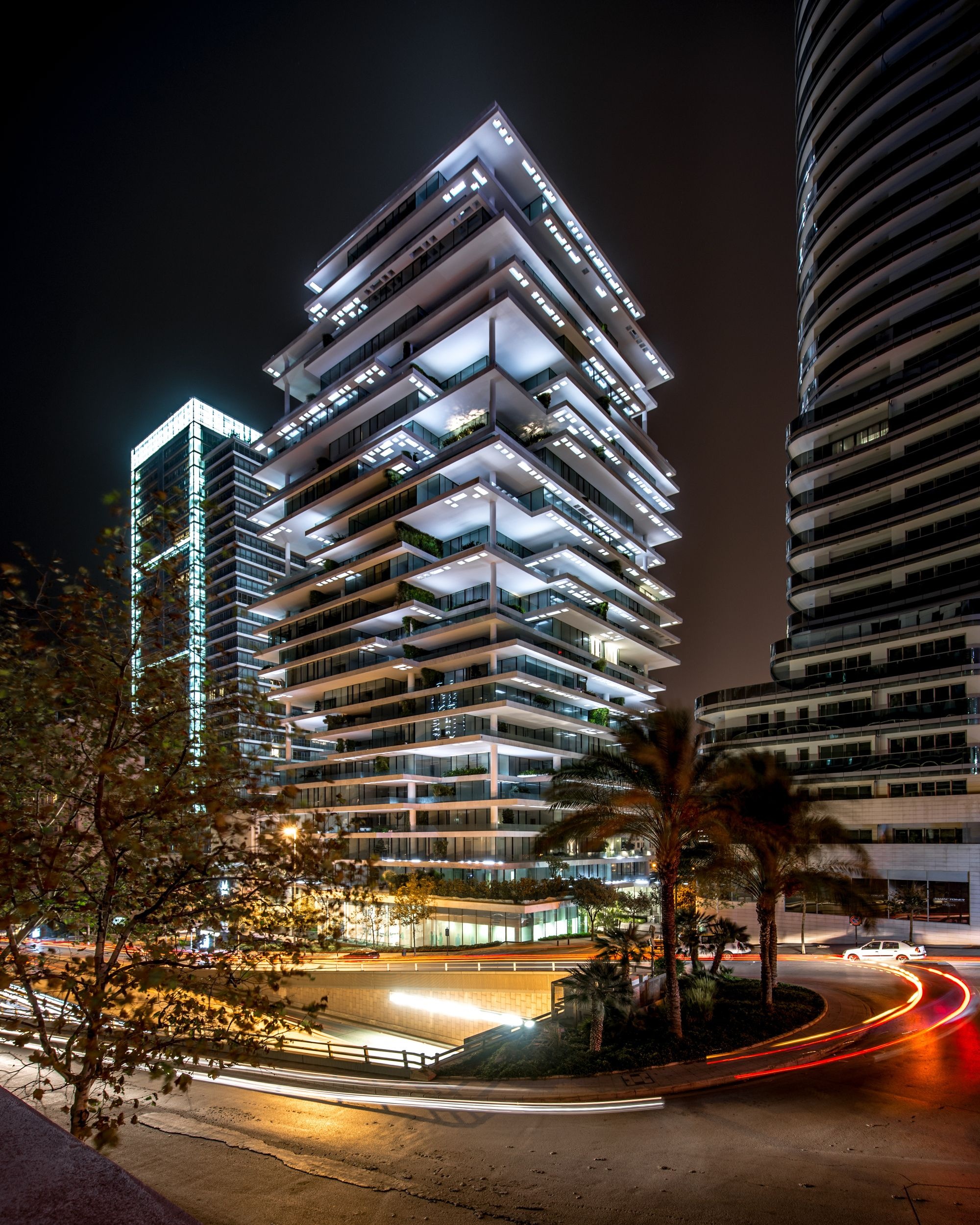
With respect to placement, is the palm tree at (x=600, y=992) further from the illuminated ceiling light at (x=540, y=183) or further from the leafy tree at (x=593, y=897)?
the illuminated ceiling light at (x=540, y=183)

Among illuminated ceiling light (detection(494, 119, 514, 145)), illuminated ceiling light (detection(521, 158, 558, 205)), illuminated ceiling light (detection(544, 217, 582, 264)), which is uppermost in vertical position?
illuminated ceiling light (detection(494, 119, 514, 145))

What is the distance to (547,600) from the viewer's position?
6350cm

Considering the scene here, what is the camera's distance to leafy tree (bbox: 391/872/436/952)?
4872 cm

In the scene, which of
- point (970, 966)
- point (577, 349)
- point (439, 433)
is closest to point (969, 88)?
point (577, 349)

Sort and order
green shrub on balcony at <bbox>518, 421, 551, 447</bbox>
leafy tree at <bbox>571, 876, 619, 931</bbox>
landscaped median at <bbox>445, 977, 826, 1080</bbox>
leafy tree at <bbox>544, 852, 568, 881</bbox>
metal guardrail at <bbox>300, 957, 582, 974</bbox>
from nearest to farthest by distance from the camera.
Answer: landscaped median at <bbox>445, 977, 826, 1080</bbox>
metal guardrail at <bbox>300, 957, 582, 974</bbox>
leafy tree at <bbox>571, 876, 619, 931</bbox>
leafy tree at <bbox>544, 852, 568, 881</bbox>
green shrub on balcony at <bbox>518, 421, 551, 447</bbox>

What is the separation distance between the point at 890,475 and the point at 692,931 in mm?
48358

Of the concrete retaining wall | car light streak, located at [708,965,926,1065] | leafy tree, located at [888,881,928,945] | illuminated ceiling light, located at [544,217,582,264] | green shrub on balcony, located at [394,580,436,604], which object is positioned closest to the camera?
car light streak, located at [708,965,926,1065]

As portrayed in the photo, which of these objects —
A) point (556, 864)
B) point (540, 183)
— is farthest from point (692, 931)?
point (540, 183)

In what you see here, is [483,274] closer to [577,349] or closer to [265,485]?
[577,349]

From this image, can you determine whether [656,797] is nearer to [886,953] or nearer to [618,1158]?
[618,1158]

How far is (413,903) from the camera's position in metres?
49.6

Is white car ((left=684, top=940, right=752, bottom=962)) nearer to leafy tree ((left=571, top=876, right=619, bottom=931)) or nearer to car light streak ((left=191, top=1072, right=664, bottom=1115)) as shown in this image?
leafy tree ((left=571, top=876, right=619, bottom=931))

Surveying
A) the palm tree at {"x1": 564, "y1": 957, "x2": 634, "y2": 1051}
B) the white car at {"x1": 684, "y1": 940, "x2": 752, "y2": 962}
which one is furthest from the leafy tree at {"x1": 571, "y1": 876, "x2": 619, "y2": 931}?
the palm tree at {"x1": 564, "y1": 957, "x2": 634, "y2": 1051}

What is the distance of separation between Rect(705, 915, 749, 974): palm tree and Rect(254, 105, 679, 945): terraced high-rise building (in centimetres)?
2057
